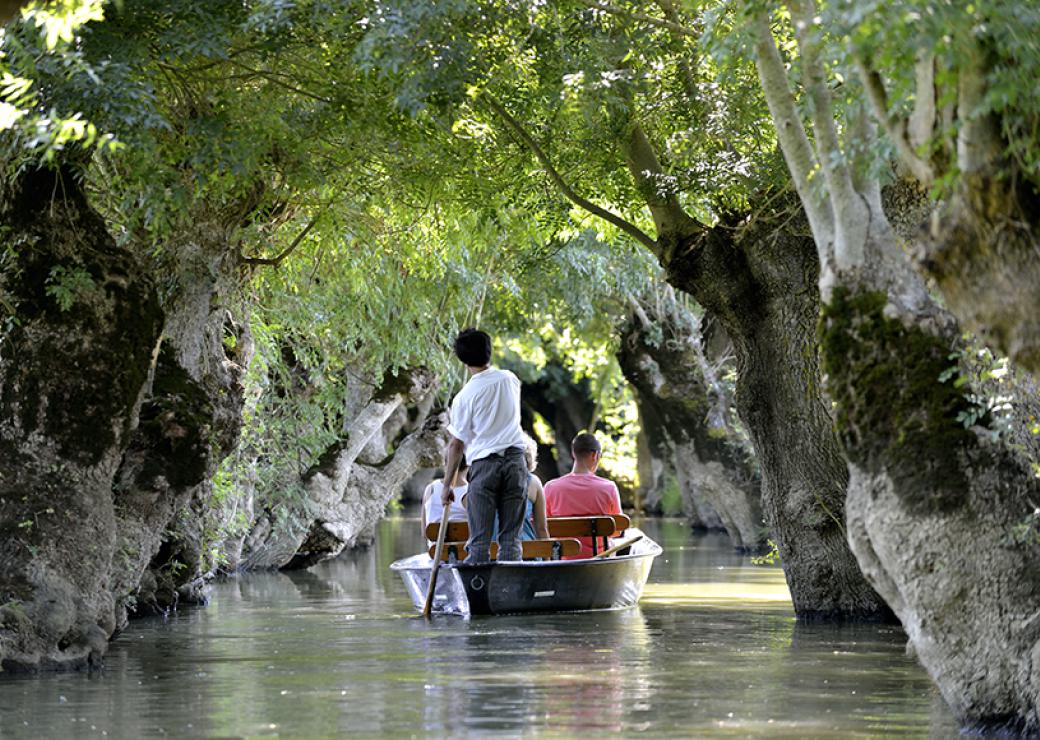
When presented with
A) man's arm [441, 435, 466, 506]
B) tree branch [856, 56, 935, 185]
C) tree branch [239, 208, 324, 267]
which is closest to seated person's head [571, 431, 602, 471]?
man's arm [441, 435, 466, 506]

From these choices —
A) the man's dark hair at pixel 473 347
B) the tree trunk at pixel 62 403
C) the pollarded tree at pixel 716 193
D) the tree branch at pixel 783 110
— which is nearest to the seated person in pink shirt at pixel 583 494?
the pollarded tree at pixel 716 193

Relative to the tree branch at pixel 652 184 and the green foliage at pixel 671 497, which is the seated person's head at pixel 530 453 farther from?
the green foliage at pixel 671 497

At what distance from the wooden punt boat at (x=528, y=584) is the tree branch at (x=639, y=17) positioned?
15.5 feet

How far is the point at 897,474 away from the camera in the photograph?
841 centimetres

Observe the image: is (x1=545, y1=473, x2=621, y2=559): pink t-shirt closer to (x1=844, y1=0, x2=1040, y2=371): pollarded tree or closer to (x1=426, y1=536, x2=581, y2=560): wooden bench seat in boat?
(x1=426, y1=536, x2=581, y2=560): wooden bench seat in boat

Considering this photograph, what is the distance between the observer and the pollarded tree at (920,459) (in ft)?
26.9

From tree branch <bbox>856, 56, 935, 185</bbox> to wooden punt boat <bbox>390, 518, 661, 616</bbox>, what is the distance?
757cm

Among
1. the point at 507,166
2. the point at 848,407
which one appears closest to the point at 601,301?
the point at 507,166

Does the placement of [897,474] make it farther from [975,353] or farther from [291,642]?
[291,642]

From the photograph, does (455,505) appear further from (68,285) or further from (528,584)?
(68,285)

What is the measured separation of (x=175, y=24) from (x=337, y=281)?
8.00m

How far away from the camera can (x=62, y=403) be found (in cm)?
1148

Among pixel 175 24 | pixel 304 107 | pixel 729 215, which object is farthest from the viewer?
pixel 729 215

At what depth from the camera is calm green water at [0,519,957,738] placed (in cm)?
886
